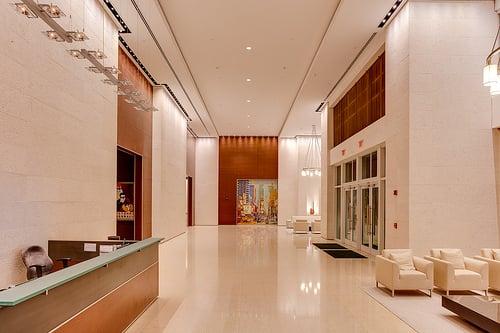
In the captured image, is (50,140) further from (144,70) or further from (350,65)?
(350,65)

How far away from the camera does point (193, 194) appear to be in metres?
27.4

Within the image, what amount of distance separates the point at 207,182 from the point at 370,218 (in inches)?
634

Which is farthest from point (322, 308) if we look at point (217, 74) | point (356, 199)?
point (217, 74)

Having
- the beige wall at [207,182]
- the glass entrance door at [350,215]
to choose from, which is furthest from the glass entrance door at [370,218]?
the beige wall at [207,182]

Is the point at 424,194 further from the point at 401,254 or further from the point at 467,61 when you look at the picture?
the point at 467,61

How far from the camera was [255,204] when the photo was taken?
27.9 metres

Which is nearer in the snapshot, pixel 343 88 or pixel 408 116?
pixel 408 116

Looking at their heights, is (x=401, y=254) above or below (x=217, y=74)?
below

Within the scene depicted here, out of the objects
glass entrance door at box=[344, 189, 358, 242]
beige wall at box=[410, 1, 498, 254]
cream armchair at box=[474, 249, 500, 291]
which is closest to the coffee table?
cream armchair at box=[474, 249, 500, 291]

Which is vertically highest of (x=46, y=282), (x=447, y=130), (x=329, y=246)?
(x=447, y=130)

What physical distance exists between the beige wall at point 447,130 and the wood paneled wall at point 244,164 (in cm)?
1896

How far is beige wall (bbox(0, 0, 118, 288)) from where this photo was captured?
222 inches

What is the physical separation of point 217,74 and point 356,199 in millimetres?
6340

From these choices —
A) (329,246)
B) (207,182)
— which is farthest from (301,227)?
(207,182)
